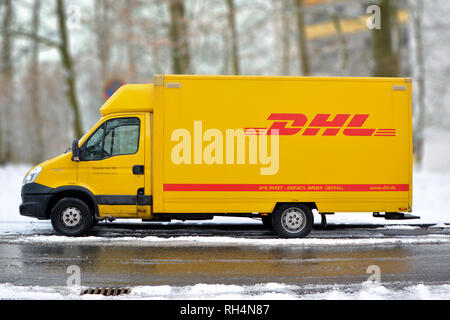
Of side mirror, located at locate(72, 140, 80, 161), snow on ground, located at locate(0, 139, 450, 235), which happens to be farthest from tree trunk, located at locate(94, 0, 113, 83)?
side mirror, located at locate(72, 140, 80, 161)

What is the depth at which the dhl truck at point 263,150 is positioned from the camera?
8633 millimetres

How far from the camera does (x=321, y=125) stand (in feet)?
28.5

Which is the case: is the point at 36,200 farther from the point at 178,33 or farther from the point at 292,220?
the point at 178,33

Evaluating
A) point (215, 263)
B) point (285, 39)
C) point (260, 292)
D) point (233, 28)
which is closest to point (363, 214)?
point (215, 263)

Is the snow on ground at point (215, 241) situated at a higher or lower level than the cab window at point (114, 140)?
lower

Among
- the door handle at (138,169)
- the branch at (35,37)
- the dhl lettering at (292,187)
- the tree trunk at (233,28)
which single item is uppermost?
the tree trunk at (233,28)

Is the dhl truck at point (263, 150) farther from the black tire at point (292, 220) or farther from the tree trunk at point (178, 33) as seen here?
the tree trunk at point (178, 33)

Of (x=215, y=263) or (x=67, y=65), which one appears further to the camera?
(x=67, y=65)

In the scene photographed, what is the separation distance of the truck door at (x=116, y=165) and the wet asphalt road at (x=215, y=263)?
764mm

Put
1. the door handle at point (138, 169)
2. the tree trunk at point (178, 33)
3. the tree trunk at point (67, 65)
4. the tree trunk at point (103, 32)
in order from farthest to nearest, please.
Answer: the tree trunk at point (103, 32) → the tree trunk at point (67, 65) → the tree trunk at point (178, 33) → the door handle at point (138, 169)

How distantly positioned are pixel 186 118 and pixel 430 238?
496 cm

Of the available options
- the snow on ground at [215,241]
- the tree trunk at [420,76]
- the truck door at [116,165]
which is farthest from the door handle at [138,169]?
the tree trunk at [420,76]

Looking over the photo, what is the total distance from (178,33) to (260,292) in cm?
1374
